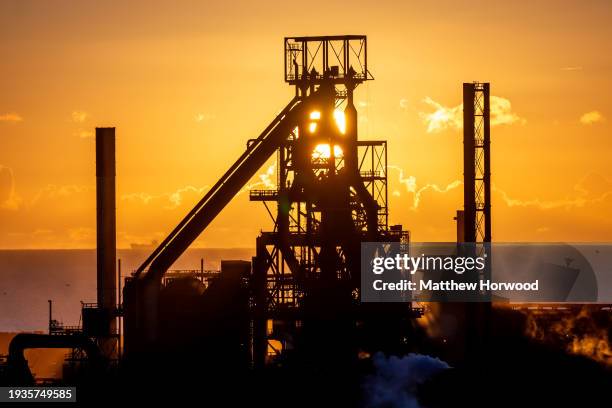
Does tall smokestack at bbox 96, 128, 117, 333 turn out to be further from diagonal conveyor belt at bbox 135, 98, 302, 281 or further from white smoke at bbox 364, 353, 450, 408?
white smoke at bbox 364, 353, 450, 408

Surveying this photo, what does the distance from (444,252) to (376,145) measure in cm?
2337

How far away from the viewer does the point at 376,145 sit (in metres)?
70.0

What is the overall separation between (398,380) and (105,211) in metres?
28.0

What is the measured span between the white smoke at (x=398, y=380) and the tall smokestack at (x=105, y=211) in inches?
905

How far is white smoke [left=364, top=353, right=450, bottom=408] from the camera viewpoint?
49.2 m

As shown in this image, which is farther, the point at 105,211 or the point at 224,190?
the point at 105,211

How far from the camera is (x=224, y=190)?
60312mm

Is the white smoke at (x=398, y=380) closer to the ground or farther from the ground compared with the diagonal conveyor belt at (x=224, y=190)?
closer to the ground

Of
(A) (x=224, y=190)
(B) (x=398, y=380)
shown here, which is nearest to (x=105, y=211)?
(A) (x=224, y=190)

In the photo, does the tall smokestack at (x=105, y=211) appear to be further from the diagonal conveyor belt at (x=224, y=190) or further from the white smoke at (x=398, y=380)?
the white smoke at (x=398, y=380)

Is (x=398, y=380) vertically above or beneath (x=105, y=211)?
beneath

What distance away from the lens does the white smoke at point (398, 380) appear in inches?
1938

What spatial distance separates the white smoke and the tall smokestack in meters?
23.0

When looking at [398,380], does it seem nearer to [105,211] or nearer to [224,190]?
[224,190]
